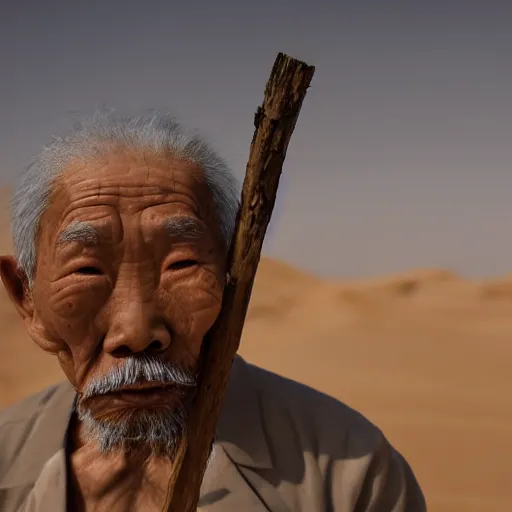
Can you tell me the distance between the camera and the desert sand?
8.59m

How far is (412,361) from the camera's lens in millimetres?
12375

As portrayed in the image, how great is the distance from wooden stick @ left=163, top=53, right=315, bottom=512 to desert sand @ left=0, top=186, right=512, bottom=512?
6281 mm

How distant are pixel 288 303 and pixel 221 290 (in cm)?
1641

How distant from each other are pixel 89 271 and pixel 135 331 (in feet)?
0.65

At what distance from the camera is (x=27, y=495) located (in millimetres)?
2260

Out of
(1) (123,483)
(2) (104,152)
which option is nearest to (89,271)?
(2) (104,152)

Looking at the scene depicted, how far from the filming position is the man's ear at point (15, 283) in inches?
87.6

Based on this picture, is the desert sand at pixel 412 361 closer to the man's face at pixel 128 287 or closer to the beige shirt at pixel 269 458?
the beige shirt at pixel 269 458

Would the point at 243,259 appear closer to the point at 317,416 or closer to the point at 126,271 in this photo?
the point at 126,271

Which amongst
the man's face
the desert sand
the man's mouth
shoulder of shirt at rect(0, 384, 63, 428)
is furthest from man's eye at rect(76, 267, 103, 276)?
the desert sand

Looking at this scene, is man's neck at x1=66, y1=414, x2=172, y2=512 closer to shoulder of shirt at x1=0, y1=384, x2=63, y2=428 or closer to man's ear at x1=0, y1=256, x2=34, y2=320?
shoulder of shirt at x1=0, y1=384, x2=63, y2=428

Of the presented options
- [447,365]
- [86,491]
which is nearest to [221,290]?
[86,491]

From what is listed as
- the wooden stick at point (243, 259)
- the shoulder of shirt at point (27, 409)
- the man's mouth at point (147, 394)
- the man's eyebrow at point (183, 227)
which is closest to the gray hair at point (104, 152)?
the man's eyebrow at point (183, 227)

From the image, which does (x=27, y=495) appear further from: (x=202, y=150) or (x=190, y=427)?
(x=202, y=150)
